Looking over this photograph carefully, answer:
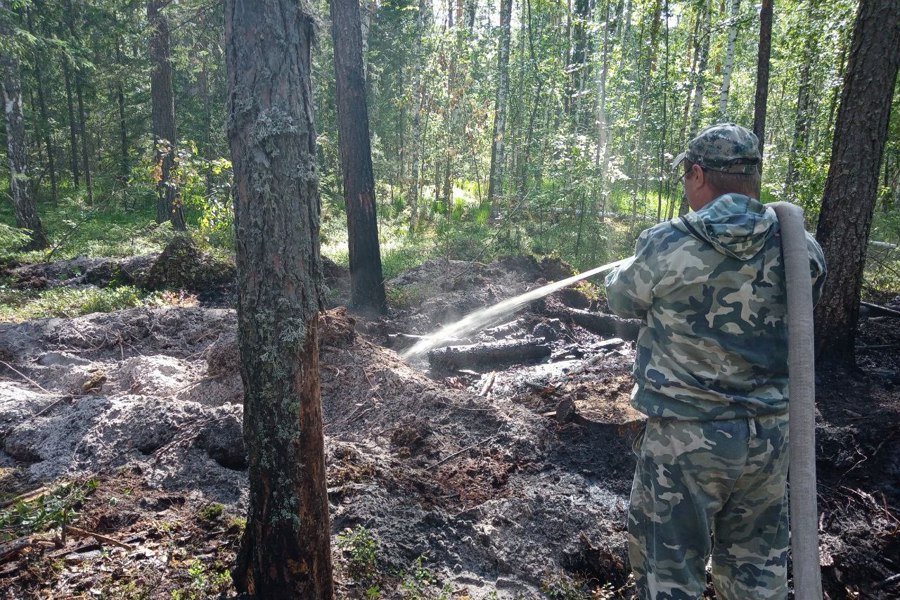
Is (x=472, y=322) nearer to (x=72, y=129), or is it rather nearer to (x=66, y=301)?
(x=66, y=301)

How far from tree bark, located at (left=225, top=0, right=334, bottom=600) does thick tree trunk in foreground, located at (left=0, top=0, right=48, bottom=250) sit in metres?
14.2

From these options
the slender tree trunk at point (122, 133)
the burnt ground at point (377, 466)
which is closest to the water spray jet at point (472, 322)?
the burnt ground at point (377, 466)

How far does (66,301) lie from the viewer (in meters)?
8.72

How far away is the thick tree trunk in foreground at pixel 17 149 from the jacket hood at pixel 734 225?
51.4ft

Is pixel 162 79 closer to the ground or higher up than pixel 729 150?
higher up

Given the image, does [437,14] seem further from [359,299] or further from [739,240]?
[739,240]

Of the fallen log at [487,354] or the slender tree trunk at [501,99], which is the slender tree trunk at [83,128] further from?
the fallen log at [487,354]

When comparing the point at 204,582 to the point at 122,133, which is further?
the point at 122,133

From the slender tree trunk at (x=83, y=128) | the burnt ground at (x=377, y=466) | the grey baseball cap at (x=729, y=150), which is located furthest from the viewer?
the slender tree trunk at (x=83, y=128)

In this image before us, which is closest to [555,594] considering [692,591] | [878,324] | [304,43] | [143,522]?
[692,591]

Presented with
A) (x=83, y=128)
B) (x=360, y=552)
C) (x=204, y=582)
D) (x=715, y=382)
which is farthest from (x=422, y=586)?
(x=83, y=128)

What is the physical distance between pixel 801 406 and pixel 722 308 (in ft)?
1.62

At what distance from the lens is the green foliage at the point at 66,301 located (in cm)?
825

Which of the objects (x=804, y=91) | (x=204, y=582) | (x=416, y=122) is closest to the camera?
(x=204, y=582)
